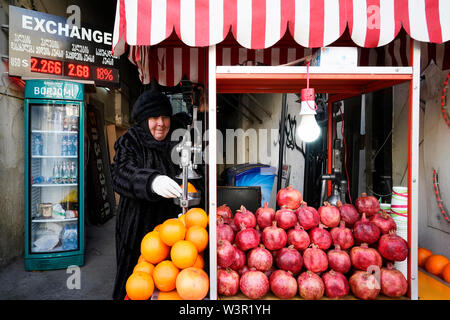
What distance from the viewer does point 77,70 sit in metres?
Answer: 5.16

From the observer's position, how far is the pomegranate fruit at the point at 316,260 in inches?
65.9

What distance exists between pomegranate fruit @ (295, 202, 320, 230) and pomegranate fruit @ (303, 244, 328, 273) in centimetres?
16


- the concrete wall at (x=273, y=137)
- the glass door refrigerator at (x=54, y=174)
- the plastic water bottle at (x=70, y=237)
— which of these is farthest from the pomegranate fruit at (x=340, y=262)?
the plastic water bottle at (x=70, y=237)

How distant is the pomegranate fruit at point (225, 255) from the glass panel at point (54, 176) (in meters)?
3.93

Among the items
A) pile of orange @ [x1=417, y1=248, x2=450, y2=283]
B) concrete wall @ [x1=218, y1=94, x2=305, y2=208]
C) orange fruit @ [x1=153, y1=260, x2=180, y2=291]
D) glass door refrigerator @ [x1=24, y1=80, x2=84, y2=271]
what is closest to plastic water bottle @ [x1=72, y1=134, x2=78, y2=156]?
glass door refrigerator @ [x1=24, y1=80, x2=84, y2=271]

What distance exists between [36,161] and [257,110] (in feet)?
16.7

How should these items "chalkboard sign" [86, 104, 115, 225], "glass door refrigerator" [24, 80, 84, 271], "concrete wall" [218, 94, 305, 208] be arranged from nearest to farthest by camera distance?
"glass door refrigerator" [24, 80, 84, 271] < "concrete wall" [218, 94, 305, 208] < "chalkboard sign" [86, 104, 115, 225]

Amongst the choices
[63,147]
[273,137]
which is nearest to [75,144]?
[63,147]

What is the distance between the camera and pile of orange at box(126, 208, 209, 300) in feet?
5.38

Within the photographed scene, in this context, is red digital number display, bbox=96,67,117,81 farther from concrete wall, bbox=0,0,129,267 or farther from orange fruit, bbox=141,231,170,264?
orange fruit, bbox=141,231,170,264

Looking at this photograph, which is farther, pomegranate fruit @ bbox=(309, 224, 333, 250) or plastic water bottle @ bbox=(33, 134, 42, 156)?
plastic water bottle @ bbox=(33, 134, 42, 156)

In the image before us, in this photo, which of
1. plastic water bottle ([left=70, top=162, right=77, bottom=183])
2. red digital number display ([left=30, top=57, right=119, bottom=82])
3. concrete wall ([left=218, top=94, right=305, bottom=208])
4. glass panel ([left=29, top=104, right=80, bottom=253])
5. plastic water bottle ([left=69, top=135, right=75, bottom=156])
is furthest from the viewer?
concrete wall ([left=218, top=94, right=305, bottom=208])

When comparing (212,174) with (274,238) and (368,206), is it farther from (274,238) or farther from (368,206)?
(368,206)
